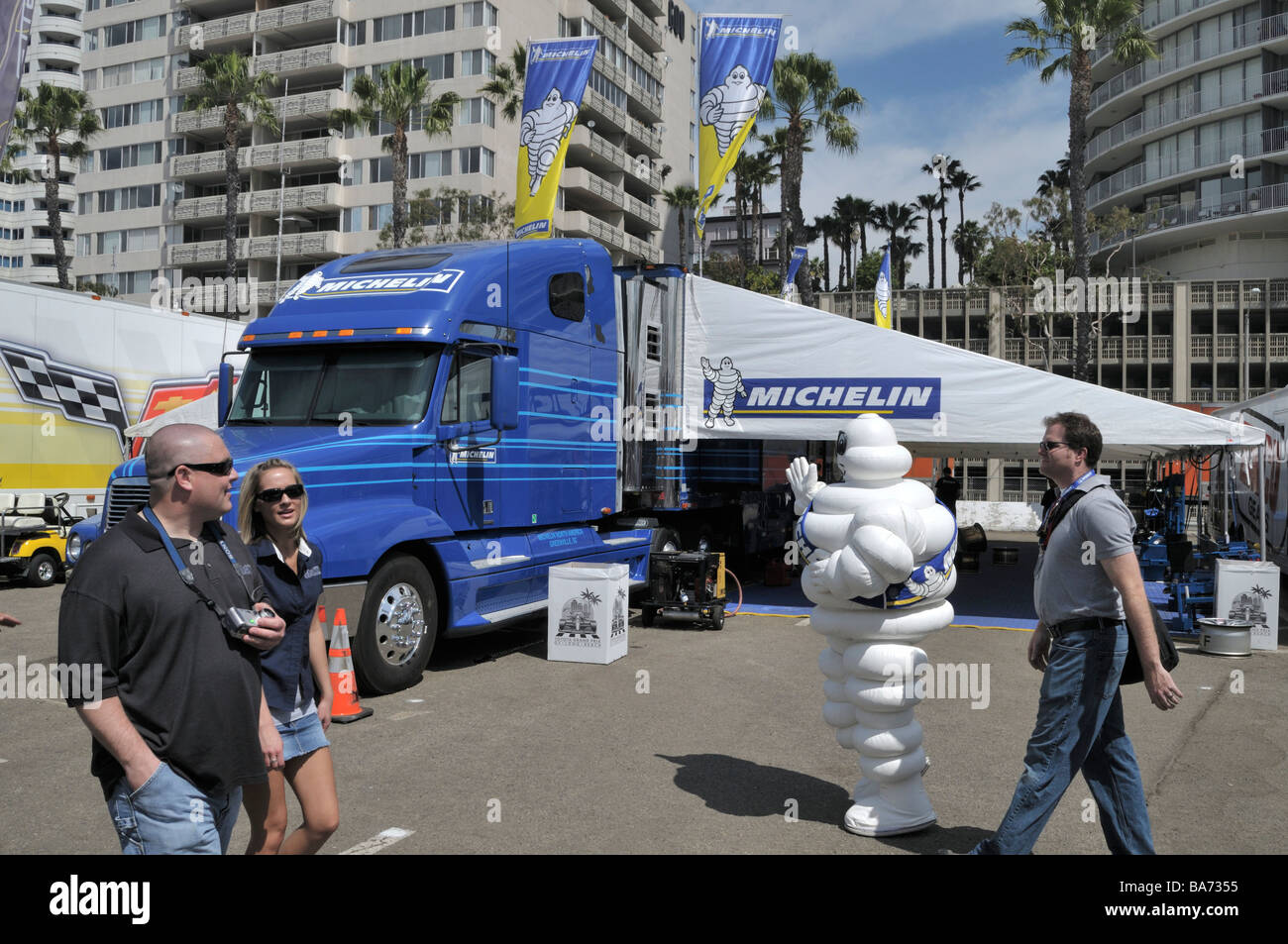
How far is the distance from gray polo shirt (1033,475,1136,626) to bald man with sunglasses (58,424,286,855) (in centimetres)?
313

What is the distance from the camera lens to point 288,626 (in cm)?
377

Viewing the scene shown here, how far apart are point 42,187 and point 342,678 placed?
99.8m

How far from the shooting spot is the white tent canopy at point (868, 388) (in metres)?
11.2

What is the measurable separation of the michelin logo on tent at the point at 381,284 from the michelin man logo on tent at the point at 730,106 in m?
9.15

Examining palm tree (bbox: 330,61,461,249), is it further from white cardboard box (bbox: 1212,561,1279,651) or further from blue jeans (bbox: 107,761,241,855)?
blue jeans (bbox: 107,761,241,855)

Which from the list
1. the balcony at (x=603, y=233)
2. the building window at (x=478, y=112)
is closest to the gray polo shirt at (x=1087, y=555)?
the balcony at (x=603, y=233)

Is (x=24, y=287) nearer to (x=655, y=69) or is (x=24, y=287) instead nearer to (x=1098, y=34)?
(x=1098, y=34)

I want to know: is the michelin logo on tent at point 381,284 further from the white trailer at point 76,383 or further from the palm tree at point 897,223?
the palm tree at point 897,223

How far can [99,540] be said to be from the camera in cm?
267

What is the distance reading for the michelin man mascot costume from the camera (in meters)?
4.89

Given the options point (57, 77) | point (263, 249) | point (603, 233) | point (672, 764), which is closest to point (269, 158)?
point (263, 249)

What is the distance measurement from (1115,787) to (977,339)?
4592 cm

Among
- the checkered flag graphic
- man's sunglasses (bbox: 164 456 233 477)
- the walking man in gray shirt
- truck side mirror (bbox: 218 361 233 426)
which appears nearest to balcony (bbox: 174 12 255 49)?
the checkered flag graphic

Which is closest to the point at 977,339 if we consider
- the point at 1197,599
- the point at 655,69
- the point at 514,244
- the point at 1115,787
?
the point at 655,69
